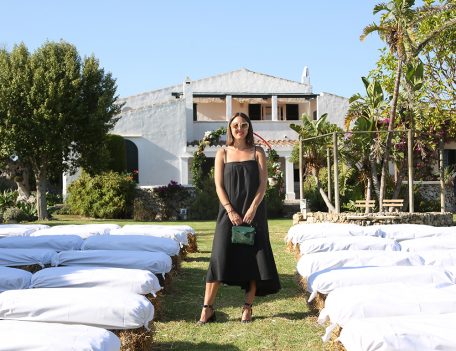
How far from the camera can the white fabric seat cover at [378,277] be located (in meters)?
5.83

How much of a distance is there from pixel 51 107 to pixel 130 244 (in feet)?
46.7

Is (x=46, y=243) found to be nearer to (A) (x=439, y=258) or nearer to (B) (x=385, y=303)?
(A) (x=439, y=258)

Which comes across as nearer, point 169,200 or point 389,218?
point 389,218

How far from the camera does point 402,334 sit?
3.92 m

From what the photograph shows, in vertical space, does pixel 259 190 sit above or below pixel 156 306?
above

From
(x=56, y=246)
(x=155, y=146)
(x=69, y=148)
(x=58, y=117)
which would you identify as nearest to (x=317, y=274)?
(x=56, y=246)

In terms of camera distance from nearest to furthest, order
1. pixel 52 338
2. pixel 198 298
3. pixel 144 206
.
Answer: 1. pixel 52 338
2. pixel 198 298
3. pixel 144 206

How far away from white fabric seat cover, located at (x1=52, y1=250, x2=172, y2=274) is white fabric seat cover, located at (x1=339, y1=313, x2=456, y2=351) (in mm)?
3219

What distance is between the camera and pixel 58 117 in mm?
21484

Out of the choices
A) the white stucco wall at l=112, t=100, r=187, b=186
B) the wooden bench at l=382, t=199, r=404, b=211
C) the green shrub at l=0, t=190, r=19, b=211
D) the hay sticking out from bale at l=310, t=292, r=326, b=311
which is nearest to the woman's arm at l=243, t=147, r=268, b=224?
the hay sticking out from bale at l=310, t=292, r=326, b=311

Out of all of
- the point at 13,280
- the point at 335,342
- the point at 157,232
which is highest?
the point at 157,232

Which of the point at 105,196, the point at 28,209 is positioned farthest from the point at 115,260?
the point at 105,196

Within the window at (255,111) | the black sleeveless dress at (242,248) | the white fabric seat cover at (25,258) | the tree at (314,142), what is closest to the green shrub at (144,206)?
the tree at (314,142)

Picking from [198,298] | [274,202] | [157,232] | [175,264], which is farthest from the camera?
[274,202]
